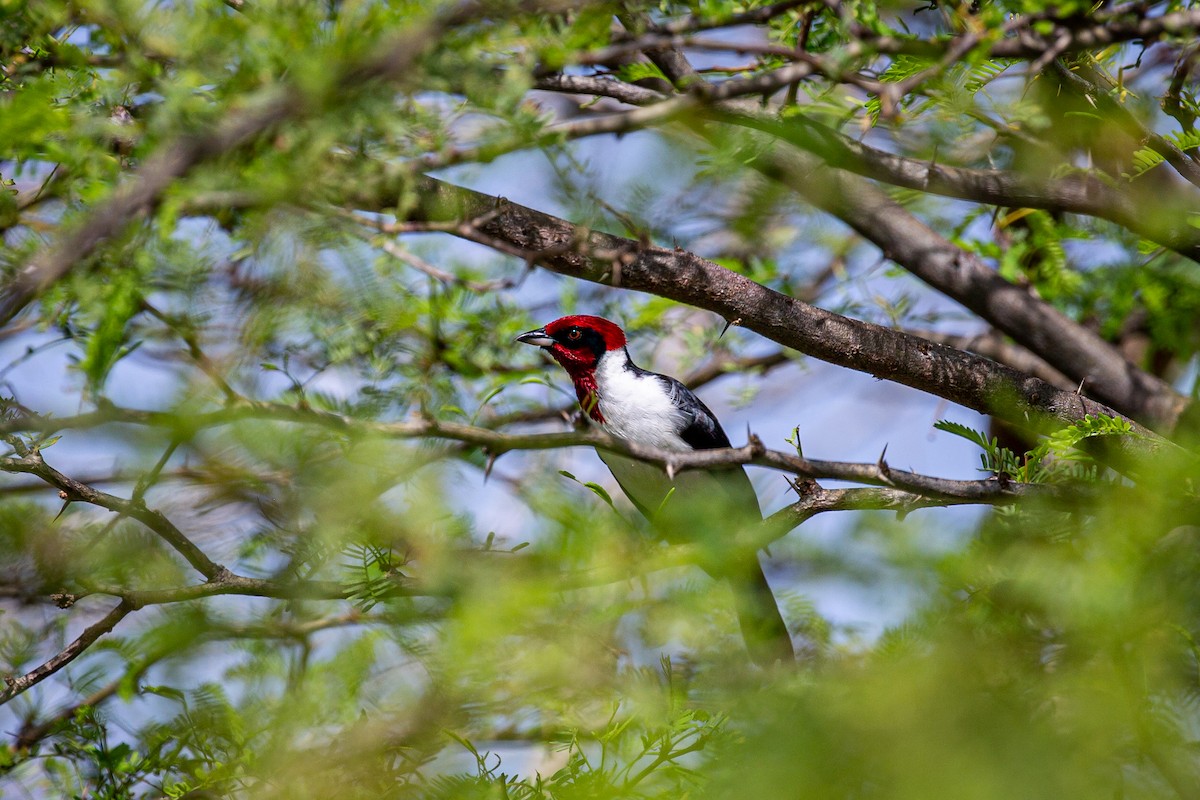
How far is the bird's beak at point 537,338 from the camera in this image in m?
4.75

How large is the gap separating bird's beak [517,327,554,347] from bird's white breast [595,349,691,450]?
1.22 feet

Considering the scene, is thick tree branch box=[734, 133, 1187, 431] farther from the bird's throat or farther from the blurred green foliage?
the bird's throat

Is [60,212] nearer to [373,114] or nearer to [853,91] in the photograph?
[373,114]

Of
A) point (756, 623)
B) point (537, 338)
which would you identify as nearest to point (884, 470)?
point (756, 623)

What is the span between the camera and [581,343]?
5.03 metres

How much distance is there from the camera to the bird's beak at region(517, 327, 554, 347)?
4754 millimetres

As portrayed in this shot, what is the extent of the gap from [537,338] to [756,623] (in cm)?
238

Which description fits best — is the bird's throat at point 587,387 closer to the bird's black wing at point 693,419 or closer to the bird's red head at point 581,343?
the bird's red head at point 581,343

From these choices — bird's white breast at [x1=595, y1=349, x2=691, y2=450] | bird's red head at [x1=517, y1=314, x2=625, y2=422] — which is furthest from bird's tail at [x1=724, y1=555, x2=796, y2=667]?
bird's red head at [x1=517, y1=314, x2=625, y2=422]

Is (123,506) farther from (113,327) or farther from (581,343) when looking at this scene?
(581,343)

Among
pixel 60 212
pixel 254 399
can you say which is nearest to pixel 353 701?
pixel 254 399

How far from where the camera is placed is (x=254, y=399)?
7.45 feet

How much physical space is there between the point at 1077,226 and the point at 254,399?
395 cm

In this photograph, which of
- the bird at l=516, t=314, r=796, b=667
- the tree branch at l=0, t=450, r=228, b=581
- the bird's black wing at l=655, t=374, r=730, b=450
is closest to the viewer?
the tree branch at l=0, t=450, r=228, b=581
